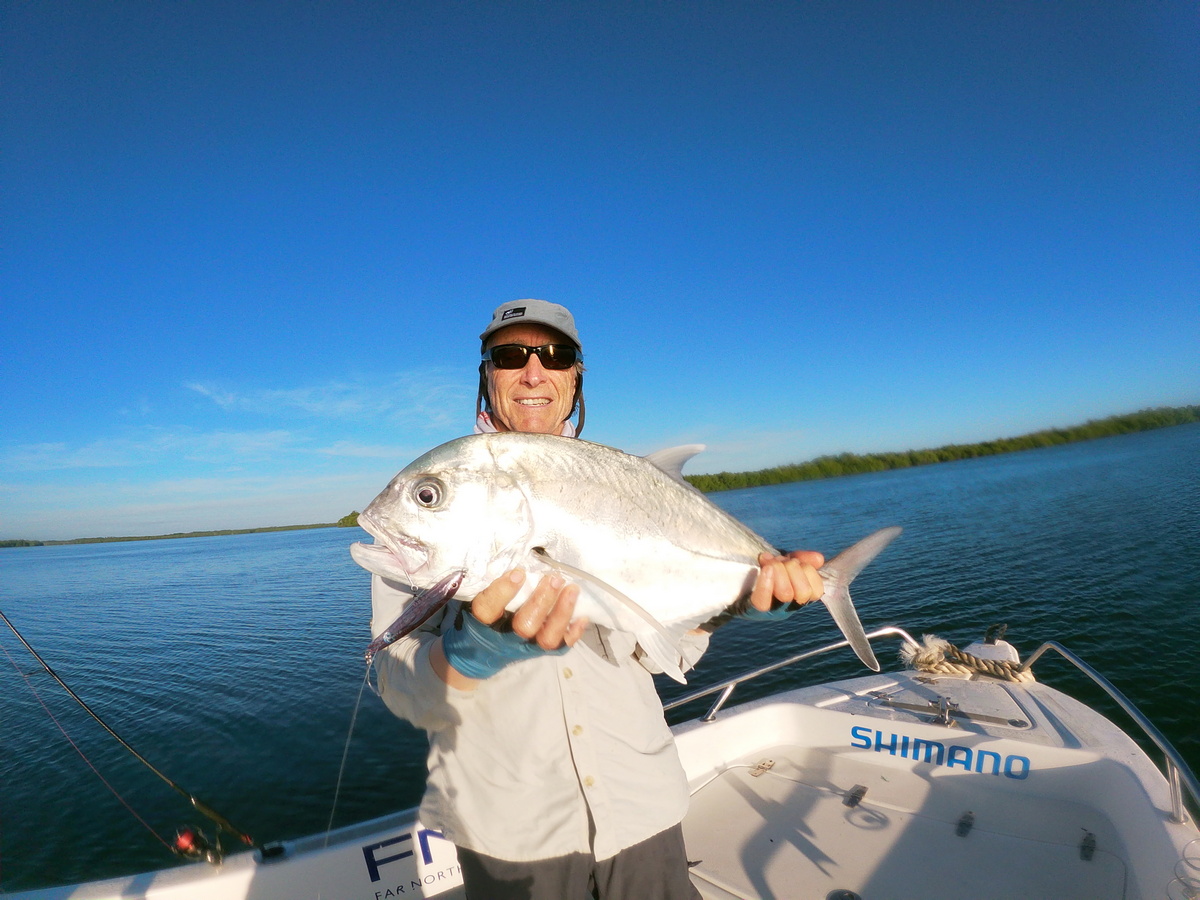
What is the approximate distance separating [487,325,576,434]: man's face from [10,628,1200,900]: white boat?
10.9ft

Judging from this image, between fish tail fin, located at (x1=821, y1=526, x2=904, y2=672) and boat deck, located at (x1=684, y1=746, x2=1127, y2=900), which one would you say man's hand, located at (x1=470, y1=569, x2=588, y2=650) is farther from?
boat deck, located at (x1=684, y1=746, x2=1127, y2=900)

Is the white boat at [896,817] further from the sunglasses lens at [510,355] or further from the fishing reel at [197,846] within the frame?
the sunglasses lens at [510,355]

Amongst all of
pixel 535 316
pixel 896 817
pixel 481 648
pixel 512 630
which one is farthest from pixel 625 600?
pixel 896 817

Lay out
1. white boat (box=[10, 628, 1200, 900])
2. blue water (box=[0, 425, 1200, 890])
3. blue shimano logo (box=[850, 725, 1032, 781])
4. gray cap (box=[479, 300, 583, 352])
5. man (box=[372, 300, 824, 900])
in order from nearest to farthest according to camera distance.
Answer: man (box=[372, 300, 824, 900])
gray cap (box=[479, 300, 583, 352])
white boat (box=[10, 628, 1200, 900])
blue shimano logo (box=[850, 725, 1032, 781])
blue water (box=[0, 425, 1200, 890])

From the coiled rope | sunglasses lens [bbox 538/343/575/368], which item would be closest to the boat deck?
the coiled rope

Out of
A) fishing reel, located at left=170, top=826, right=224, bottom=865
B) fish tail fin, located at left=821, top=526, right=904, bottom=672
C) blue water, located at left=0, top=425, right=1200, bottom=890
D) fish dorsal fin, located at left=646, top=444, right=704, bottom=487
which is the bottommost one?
blue water, located at left=0, top=425, right=1200, bottom=890

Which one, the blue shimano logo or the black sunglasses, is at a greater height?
the black sunglasses

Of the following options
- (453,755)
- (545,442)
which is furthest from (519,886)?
(545,442)

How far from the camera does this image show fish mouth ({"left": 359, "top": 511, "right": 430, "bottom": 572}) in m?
2.13

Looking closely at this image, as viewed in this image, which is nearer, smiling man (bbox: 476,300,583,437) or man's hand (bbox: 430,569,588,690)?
man's hand (bbox: 430,569,588,690)

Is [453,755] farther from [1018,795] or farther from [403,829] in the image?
[1018,795]

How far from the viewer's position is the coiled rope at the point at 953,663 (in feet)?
18.7

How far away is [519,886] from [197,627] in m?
23.6

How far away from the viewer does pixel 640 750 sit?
2.51 m
